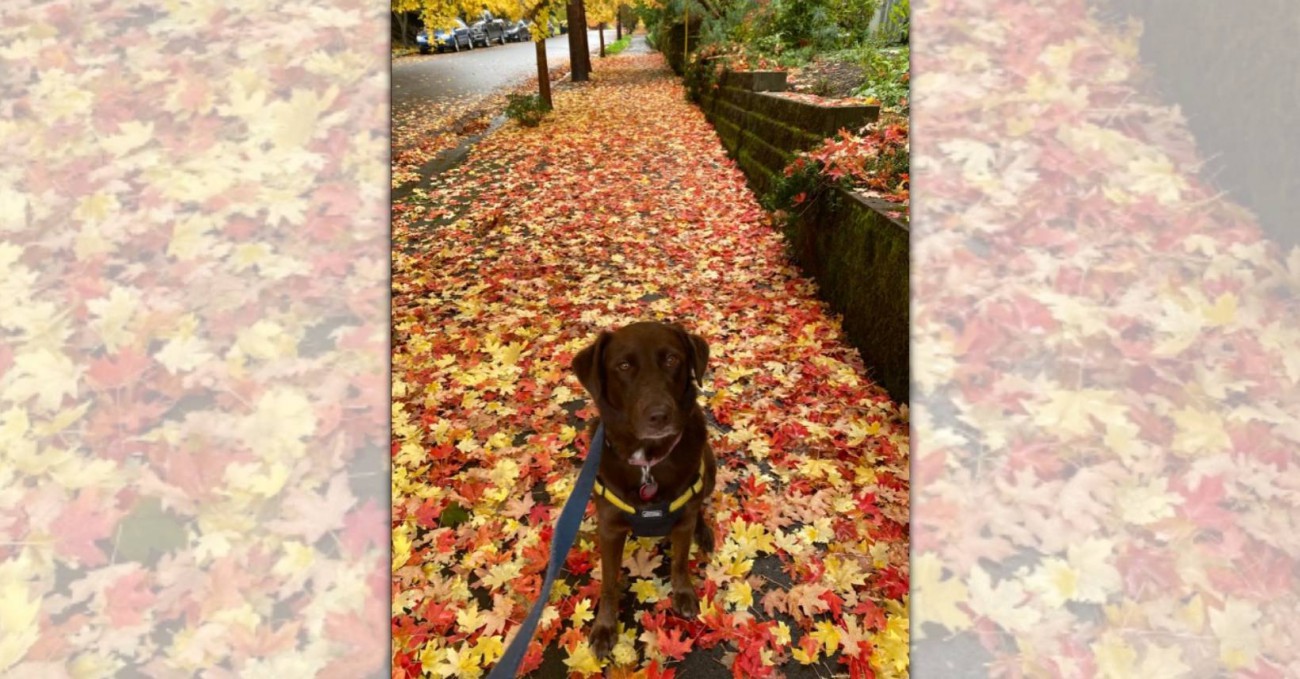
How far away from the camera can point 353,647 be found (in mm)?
1838

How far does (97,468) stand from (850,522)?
10.5 feet

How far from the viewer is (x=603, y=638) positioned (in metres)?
2.64

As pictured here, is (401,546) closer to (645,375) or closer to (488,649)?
(488,649)

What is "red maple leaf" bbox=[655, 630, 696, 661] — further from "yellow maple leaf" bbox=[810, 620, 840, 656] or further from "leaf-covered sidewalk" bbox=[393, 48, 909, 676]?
"yellow maple leaf" bbox=[810, 620, 840, 656]

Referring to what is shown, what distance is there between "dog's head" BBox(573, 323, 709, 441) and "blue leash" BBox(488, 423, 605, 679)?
0.67 feet

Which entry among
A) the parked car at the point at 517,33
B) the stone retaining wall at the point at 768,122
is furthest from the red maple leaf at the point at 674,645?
the parked car at the point at 517,33

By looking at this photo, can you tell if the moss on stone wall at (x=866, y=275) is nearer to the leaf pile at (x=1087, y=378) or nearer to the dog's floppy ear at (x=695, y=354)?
the dog's floppy ear at (x=695, y=354)

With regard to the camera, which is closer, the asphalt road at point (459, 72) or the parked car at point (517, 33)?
the asphalt road at point (459, 72)

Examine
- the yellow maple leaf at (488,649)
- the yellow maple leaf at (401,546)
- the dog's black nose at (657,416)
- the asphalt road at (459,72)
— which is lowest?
the yellow maple leaf at (488,649)

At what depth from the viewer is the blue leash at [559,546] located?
69.6 inches

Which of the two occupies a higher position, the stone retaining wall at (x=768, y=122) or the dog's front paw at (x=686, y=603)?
the stone retaining wall at (x=768, y=122)

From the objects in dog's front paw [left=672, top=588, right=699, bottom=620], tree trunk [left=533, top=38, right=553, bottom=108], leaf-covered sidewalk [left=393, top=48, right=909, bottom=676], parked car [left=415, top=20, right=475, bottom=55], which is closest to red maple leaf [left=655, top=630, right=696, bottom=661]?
leaf-covered sidewalk [left=393, top=48, right=909, bottom=676]

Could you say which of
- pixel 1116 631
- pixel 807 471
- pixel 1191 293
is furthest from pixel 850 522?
pixel 1191 293

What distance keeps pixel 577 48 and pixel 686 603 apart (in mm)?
23432
